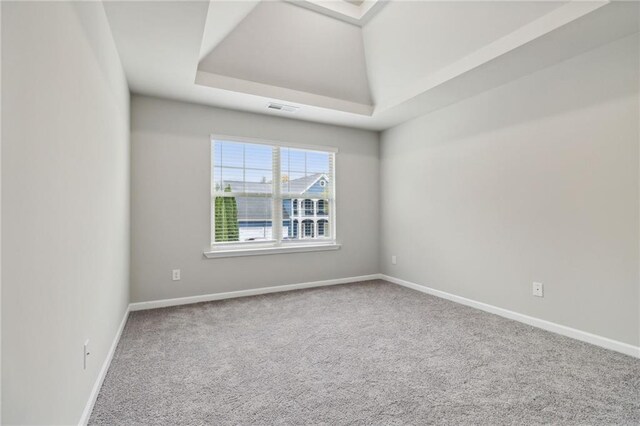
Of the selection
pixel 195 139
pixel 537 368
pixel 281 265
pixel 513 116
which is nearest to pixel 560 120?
pixel 513 116

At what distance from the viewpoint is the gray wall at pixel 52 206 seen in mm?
939

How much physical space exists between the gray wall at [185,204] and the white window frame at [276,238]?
0.24 ft

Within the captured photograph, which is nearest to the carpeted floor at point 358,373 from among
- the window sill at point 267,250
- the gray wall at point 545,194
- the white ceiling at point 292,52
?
the gray wall at point 545,194

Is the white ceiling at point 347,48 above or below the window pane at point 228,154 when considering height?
above

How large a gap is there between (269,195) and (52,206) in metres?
3.15

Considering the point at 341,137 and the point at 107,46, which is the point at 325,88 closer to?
the point at 341,137

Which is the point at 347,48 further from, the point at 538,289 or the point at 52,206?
the point at 52,206

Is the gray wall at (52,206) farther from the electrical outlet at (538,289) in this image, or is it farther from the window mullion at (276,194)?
the electrical outlet at (538,289)

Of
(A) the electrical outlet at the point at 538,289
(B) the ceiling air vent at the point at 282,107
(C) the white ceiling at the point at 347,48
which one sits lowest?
(A) the electrical outlet at the point at 538,289

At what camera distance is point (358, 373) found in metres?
2.15

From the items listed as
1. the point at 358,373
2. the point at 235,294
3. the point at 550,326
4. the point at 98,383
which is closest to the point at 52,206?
the point at 98,383

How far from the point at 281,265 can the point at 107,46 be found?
2.98 meters

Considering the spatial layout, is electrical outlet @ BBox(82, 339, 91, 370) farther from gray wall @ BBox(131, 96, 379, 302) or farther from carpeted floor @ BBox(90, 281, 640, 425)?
gray wall @ BBox(131, 96, 379, 302)

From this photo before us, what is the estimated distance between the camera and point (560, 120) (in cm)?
284
